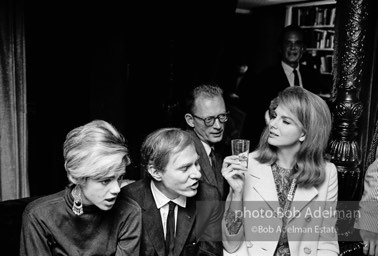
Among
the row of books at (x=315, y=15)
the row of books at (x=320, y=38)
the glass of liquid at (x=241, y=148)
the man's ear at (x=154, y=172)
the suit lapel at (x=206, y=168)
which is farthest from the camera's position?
the row of books at (x=320, y=38)

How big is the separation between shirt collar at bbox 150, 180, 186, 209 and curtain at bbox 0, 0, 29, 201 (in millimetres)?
1360

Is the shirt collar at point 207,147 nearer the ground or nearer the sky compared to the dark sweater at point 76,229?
nearer the sky

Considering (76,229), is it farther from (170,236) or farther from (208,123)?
(208,123)

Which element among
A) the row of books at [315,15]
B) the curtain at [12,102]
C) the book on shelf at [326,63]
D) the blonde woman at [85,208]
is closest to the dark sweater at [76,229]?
the blonde woman at [85,208]

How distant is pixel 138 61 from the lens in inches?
170

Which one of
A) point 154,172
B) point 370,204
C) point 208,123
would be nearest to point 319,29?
point 370,204

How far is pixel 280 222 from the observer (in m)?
2.22

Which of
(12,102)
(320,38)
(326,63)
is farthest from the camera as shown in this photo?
(320,38)

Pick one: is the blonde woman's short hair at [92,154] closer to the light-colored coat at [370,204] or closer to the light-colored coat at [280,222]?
the light-colored coat at [280,222]

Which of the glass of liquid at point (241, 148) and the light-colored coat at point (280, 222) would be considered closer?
the glass of liquid at point (241, 148)

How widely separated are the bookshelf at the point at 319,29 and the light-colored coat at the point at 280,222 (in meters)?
5.42

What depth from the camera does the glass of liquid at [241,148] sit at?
1.97 meters

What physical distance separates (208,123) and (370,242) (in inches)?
45.7

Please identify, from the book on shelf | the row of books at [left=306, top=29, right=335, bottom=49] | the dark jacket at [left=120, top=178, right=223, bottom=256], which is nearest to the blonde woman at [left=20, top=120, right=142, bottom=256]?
the dark jacket at [left=120, top=178, right=223, bottom=256]
